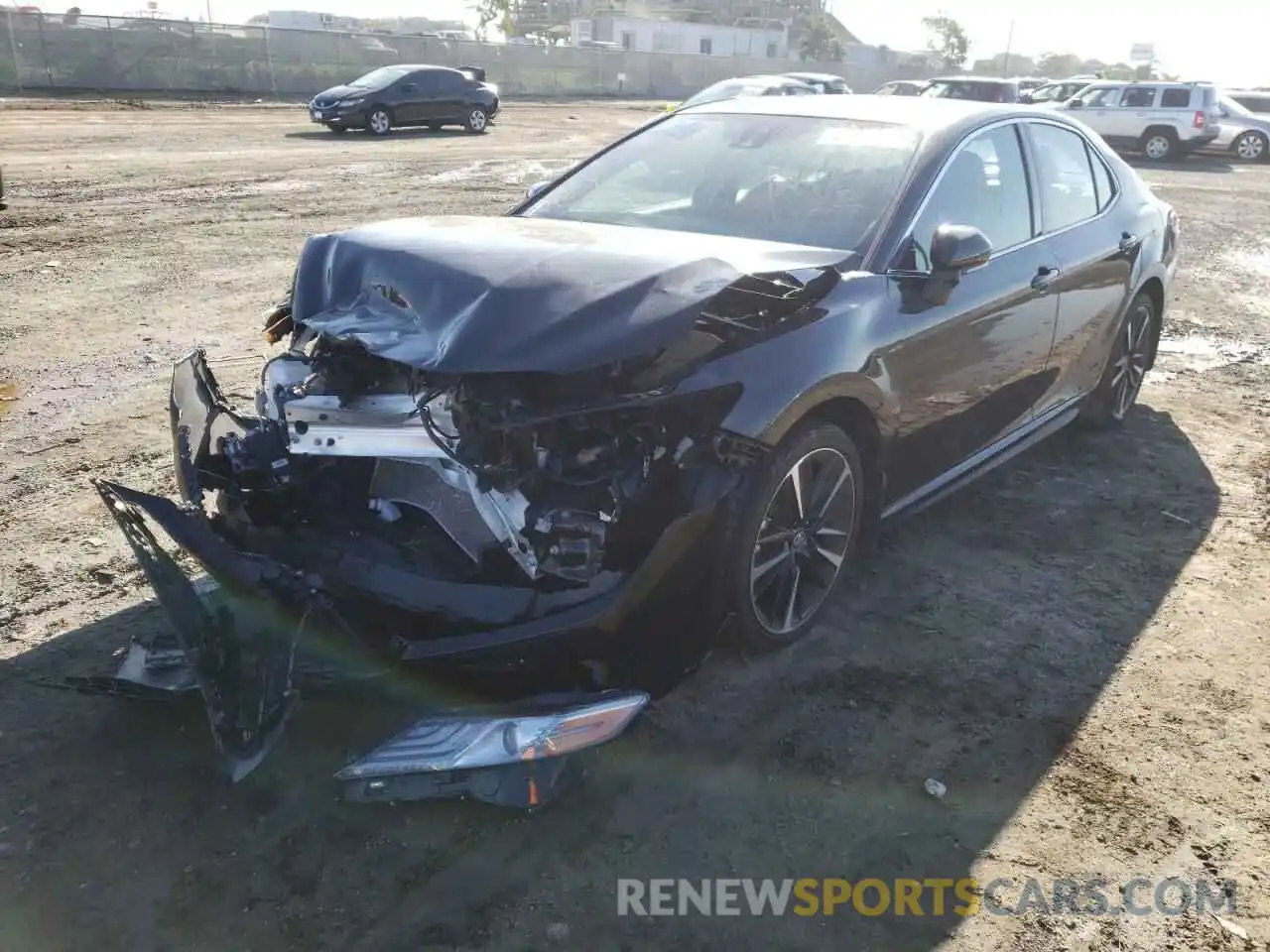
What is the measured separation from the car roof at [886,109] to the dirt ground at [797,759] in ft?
5.75

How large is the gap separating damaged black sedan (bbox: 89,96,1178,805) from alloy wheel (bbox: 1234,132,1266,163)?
24.4m

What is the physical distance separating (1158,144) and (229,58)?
25.9 m

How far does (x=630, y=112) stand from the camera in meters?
34.9

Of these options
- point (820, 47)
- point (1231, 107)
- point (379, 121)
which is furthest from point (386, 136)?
point (820, 47)

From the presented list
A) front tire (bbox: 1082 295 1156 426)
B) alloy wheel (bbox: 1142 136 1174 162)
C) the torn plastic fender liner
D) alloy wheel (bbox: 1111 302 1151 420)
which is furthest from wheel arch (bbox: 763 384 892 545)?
alloy wheel (bbox: 1142 136 1174 162)

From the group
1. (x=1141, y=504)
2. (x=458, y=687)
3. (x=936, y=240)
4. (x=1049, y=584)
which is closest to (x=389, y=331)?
(x=458, y=687)

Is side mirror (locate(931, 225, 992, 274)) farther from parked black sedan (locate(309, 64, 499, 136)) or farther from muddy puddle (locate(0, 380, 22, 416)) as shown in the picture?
parked black sedan (locate(309, 64, 499, 136))

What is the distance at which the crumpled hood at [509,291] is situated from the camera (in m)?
2.77

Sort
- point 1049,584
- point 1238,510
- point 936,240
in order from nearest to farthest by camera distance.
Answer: point 936,240 < point 1049,584 < point 1238,510

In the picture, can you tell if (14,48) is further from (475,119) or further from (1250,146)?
(1250,146)

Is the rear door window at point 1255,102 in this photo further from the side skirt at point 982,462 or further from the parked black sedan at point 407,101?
the side skirt at point 982,462

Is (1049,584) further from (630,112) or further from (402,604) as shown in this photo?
(630,112)

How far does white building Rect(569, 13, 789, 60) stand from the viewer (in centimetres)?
Result: 7906

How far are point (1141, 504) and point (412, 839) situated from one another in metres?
3.88
